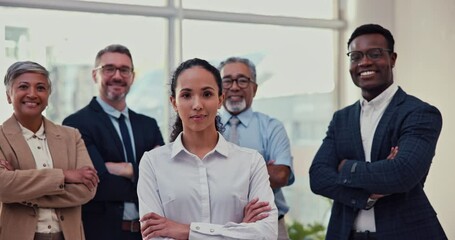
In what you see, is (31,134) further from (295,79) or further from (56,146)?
(295,79)

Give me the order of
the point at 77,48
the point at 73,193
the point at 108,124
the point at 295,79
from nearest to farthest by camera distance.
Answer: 1. the point at 73,193
2. the point at 108,124
3. the point at 77,48
4. the point at 295,79

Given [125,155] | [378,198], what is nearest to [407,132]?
[378,198]

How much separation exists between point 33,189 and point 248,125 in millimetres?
1418

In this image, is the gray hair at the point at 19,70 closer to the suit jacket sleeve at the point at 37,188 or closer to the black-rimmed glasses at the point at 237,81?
the suit jacket sleeve at the point at 37,188

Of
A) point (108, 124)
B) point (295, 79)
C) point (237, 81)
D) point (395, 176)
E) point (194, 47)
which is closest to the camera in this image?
point (395, 176)

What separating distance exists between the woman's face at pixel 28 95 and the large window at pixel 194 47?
1321mm

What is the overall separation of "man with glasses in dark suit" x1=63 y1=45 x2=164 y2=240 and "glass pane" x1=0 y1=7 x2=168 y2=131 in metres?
0.98

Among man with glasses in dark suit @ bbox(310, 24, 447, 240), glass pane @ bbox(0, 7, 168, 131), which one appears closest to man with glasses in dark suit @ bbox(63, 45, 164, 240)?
glass pane @ bbox(0, 7, 168, 131)

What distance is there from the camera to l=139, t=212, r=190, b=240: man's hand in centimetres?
235

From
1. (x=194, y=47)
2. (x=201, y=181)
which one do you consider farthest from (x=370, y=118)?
(x=194, y=47)

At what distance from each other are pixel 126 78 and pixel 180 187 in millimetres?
1717

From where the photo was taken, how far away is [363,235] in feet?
10.3

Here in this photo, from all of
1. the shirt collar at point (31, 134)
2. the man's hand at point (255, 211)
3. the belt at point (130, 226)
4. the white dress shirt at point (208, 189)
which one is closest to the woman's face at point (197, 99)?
the white dress shirt at point (208, 189)

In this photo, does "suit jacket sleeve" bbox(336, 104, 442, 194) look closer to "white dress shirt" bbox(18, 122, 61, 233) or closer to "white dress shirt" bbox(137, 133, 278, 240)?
"white dress shirt" bbox(137, 133, 278, 240)
